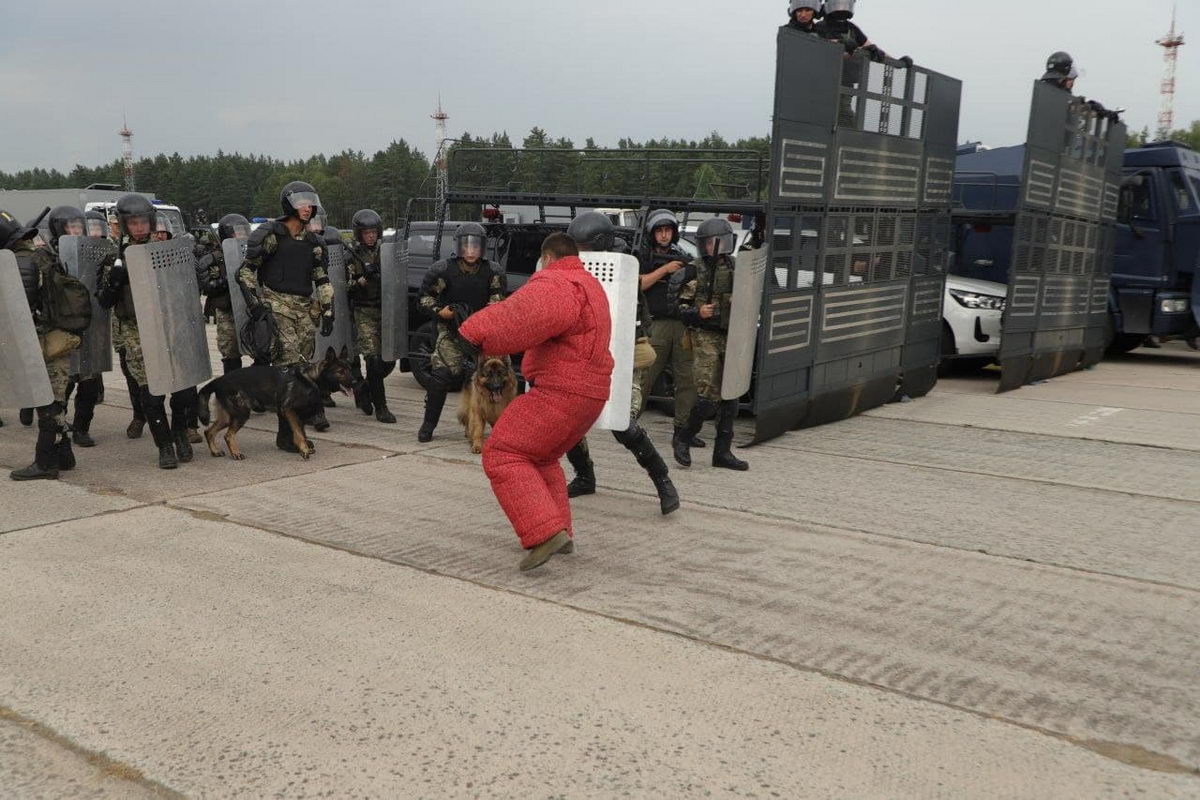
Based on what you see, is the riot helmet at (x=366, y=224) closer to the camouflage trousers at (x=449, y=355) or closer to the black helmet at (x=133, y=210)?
the camouflage trousers at (x=449, y=355)

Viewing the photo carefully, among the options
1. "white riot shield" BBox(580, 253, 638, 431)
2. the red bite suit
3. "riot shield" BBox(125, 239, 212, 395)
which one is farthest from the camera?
"riot shield" BBox(125, 239, 212, 395)

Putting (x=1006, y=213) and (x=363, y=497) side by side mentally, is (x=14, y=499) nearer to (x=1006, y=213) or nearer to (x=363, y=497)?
(x=363, y=497)

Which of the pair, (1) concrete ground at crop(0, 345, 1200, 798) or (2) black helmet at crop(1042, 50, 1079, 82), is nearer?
(1) concrete ground at crop(0, 345, 1200, 798)

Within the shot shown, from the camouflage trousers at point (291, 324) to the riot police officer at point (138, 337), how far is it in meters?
0.70

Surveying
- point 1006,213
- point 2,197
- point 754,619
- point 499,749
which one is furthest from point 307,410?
point 2,197

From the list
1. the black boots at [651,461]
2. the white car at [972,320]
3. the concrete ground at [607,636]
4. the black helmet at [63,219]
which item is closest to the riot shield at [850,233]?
the white car at [972,320]

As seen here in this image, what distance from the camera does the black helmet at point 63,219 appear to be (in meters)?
7.91

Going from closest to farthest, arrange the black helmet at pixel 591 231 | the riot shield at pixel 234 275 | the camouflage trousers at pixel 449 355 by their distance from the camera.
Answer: the black helmet at pixel 591 231
the camouflage trousers at pixel 449 355
the riot shield at pixel 234 275

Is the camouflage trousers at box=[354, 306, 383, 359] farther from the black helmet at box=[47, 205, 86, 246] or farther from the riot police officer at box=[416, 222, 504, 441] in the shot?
the black helmet at box=[47, 205, 86, 246]

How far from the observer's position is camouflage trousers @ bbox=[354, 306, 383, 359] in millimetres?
9211

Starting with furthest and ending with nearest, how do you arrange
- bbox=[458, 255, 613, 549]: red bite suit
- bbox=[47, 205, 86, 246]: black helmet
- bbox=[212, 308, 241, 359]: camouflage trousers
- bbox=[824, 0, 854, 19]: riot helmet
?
bbox=[212, 308, 241, 359]: camouflage trousers < bbox=[824, 0, 854, 19]: riot helmet < bbox=[47, 205, 86, 246]: black helmet < bbox=[458, 255, 613, 549]: red bite suit

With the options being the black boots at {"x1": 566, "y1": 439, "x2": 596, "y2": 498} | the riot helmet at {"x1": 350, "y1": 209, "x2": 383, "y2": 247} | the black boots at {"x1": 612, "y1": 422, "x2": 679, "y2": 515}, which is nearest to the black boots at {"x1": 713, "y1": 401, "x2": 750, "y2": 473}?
the black boots at {"x1": 566, "y1": 439, "x2": 596, "y2": 498}

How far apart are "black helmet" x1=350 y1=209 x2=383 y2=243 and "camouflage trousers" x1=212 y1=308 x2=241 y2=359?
55.8 inches

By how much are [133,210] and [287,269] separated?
1.12 metres
